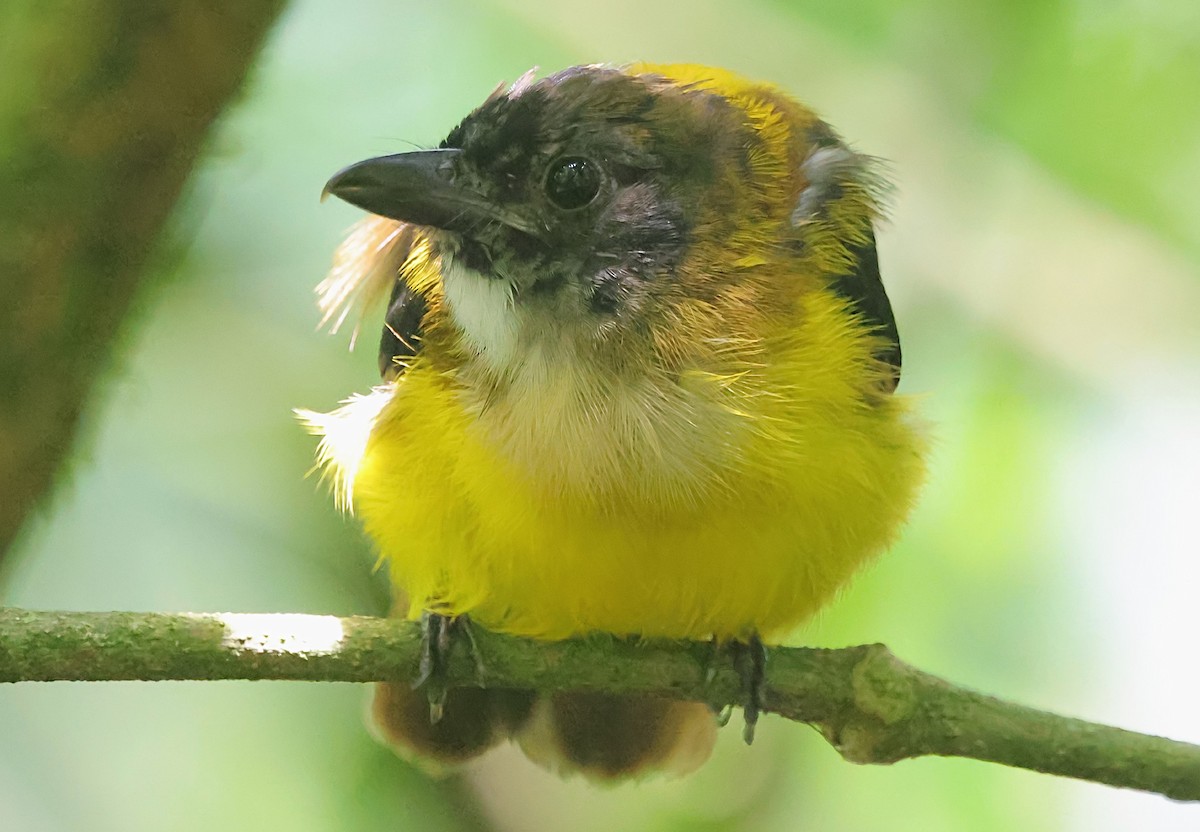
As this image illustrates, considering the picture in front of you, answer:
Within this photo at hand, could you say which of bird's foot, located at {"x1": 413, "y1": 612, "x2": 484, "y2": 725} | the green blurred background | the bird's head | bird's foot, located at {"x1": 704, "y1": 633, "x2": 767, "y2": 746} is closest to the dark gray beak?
the bird's head

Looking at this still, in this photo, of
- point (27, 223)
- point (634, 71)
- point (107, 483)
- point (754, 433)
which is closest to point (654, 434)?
point (754, 433)

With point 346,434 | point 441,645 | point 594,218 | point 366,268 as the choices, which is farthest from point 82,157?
point 441,645

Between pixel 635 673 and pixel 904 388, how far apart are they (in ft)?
4.02

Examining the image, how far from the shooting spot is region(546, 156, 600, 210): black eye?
180 cm

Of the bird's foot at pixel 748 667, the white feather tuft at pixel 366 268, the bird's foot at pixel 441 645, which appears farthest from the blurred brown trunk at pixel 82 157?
the bird's foot at pixel 748 667

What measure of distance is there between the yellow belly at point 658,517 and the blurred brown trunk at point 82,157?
0.63m

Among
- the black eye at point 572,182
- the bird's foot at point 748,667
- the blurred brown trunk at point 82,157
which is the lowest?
the bird's foot at point 748,667

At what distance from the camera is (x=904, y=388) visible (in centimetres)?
270

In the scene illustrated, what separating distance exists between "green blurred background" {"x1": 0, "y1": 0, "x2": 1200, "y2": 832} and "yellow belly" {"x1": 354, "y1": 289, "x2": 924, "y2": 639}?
35.4 inches

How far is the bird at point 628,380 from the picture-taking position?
66.8 inches

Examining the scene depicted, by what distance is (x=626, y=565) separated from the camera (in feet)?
5.59

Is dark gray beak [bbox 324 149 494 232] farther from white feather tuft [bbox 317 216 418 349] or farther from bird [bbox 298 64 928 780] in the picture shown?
white feather tuft [bbox 317 216 418 349]

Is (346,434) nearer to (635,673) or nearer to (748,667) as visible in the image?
(635,673)

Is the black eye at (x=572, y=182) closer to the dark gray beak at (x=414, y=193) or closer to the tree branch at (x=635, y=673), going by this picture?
the dark gray beak at (x=414, y=193)
